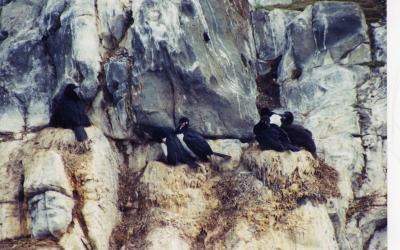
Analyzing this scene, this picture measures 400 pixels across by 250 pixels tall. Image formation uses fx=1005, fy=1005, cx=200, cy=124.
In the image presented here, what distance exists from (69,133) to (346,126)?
6.17m

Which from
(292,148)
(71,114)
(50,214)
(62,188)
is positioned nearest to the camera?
(50,214)

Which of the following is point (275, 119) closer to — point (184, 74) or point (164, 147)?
point (184, 74)

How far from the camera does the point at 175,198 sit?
20688mm

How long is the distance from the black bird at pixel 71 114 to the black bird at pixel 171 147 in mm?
1575

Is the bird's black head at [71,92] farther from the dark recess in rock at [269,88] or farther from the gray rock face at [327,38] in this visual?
the gray rock face at [327,38]

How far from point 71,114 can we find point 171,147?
2.27 m

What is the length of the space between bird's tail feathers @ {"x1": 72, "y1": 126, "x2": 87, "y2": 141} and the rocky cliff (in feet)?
0.52

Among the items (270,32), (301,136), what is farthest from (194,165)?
(270,32)

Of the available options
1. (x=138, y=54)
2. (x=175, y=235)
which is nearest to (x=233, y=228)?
(x=175, y=235)

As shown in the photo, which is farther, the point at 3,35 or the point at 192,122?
the point at 3,35

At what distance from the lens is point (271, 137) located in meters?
21.4

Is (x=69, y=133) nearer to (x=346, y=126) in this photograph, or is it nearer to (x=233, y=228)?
(x=233, y=228)

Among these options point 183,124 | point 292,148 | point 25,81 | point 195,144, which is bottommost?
point 292,148

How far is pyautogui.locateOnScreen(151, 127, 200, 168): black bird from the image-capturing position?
70.1 ft
